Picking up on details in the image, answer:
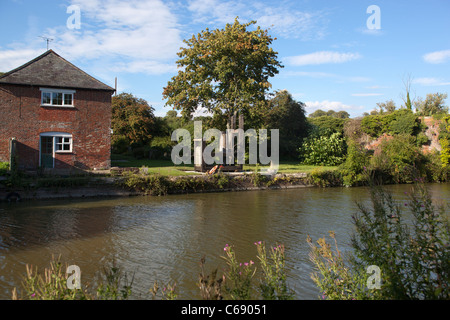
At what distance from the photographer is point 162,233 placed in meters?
9.78

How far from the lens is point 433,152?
85.9 ft

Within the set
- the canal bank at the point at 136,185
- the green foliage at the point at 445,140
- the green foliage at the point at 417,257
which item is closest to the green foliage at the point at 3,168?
the canal bank at the point at 136,185

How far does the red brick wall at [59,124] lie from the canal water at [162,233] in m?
5.47

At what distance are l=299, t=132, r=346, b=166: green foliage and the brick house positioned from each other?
18329mm

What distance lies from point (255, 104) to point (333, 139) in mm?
10864

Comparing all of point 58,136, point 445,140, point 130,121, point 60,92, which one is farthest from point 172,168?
point 445,140

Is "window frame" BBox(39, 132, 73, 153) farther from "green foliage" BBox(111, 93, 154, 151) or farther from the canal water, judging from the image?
"green foliage" BBox(111, 93, 154, 151)

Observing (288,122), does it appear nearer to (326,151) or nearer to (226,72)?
(326,151)

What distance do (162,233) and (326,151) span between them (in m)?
23.7
